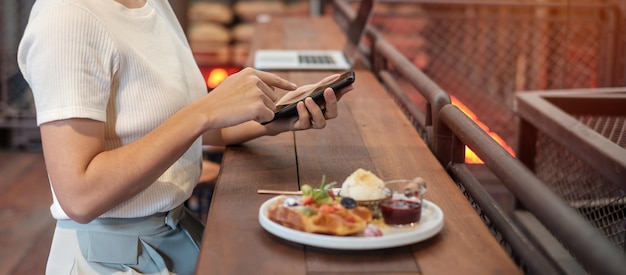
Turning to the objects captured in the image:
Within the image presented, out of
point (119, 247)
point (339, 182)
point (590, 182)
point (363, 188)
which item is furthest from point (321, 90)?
point (590, 182)

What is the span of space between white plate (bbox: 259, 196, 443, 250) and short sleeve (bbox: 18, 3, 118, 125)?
341mm

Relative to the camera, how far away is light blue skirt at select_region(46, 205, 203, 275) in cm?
162

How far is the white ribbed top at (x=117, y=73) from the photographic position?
1.40 metres

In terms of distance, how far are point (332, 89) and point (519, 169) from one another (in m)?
0.44

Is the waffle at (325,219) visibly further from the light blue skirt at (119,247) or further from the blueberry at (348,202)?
the light blue skirt at (119,247)

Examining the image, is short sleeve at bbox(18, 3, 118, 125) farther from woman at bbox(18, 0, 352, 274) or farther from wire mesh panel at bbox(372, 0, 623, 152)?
wire mesh panel at bbox(372, 0, 623, 152)

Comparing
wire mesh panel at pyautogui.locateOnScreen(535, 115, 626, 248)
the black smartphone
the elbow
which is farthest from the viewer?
wire mesh panel at pyautogui.locateOnScreen(535, 115, 626, 248)

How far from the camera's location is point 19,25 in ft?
20.8

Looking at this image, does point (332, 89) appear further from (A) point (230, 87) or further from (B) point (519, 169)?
(B) point (519, 169)

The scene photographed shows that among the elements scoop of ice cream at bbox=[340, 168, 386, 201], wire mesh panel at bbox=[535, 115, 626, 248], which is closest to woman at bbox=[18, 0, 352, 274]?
scoop of ice cream at bbox=[340, 168, 386, 201]

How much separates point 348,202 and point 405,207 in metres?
0.08

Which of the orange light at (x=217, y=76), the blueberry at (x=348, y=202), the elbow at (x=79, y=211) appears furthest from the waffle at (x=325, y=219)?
the orange light at (x=217, y=76)

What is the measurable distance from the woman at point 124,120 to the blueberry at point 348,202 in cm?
28

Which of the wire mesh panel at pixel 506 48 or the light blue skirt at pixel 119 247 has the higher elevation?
the light blue skirt at pixel 119 247
